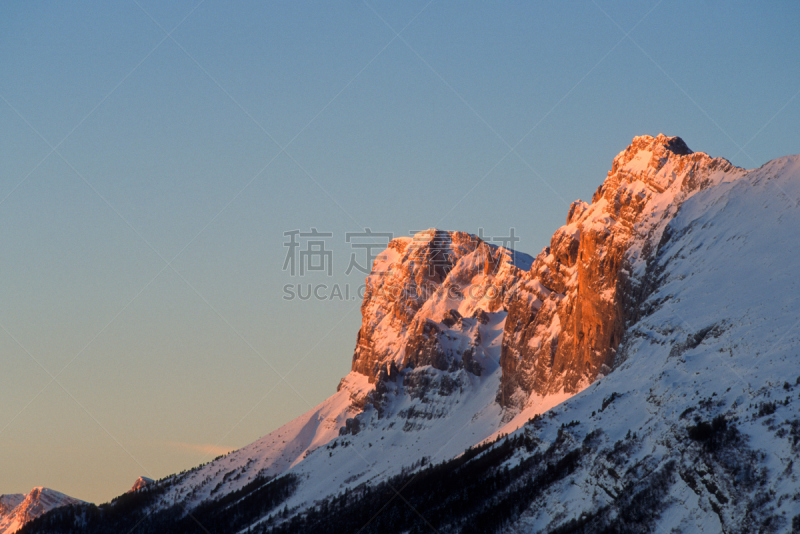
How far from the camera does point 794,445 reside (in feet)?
550

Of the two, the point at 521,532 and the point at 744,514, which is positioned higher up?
the point at 521,532

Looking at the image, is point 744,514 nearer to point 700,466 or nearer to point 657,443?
point 700,466

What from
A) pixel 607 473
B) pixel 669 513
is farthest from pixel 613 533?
pixel 607 473

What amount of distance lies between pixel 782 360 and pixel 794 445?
28751mm

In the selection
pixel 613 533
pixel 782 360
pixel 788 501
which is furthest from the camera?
pixel 782 360

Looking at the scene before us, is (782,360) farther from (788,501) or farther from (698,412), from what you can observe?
(788,501)

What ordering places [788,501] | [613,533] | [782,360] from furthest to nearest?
[782,360] < [613,533] < [788,501]

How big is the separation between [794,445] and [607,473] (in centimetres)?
3931

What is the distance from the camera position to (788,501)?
157 m

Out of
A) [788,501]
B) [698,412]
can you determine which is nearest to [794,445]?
[788,501]

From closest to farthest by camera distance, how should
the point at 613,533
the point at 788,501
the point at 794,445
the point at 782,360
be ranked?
the point at 788,501
the point at 794,445
the point at 613,533
the point at 782,360

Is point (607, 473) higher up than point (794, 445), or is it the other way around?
point (607, 473)

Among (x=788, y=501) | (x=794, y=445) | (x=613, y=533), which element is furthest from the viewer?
(x=613, y=533)

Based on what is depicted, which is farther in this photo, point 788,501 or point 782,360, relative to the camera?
point 782,360
